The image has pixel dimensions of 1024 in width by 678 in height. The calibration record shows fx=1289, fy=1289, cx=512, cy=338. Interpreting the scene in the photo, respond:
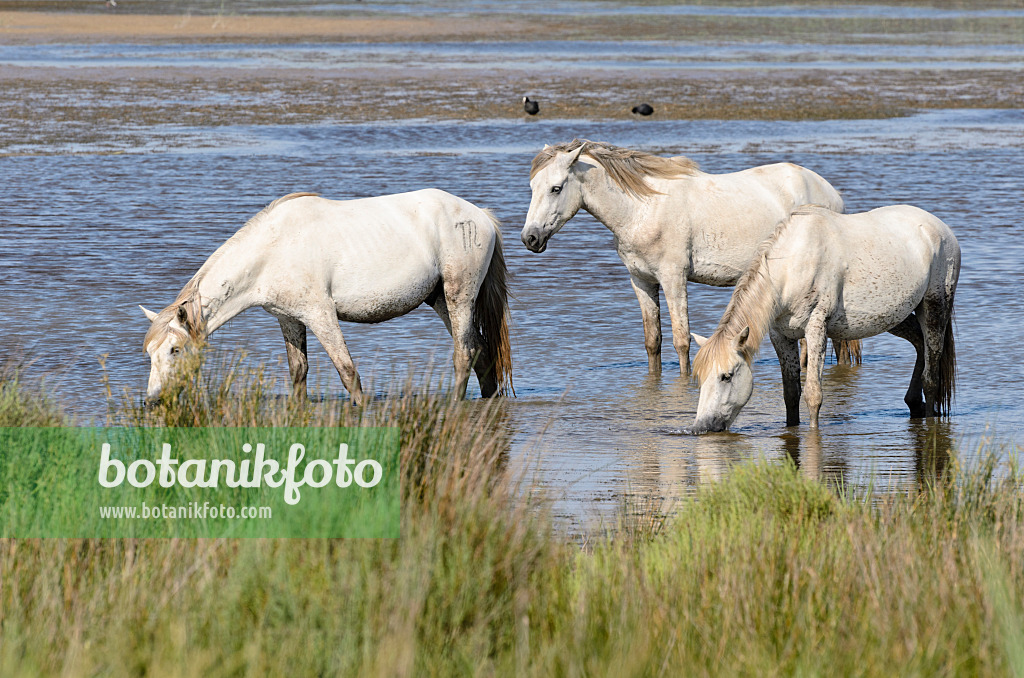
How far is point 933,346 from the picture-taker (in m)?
8.41

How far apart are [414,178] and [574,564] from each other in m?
14.9

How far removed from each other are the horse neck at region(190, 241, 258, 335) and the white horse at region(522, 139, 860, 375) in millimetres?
2577

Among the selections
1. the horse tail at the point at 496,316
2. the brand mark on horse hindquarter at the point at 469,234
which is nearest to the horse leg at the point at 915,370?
the horse tail at the point at 496,316

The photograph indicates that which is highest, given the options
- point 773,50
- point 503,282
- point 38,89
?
point 503,282

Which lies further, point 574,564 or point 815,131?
point 815,131

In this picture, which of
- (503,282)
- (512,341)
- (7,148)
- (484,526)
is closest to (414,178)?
(7,148)

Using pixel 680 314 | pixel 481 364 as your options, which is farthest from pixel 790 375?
pixel 481 364

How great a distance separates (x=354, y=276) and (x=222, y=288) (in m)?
0.83

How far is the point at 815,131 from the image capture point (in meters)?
25.8

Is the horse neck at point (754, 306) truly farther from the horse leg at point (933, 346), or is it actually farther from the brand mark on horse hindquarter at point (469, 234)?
the brand mark on horse hindquarter at point (469, 234)

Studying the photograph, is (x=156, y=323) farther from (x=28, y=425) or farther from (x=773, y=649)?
(x=773, y=649)

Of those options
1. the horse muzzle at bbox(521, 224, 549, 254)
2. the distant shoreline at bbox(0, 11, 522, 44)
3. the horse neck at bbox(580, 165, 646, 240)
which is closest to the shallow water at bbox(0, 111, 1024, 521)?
the horse muzzle at bbox(521, 224, 549, 254)

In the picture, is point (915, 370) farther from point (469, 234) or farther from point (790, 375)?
point (469, 234)

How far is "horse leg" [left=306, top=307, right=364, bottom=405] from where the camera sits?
25.7 feet
